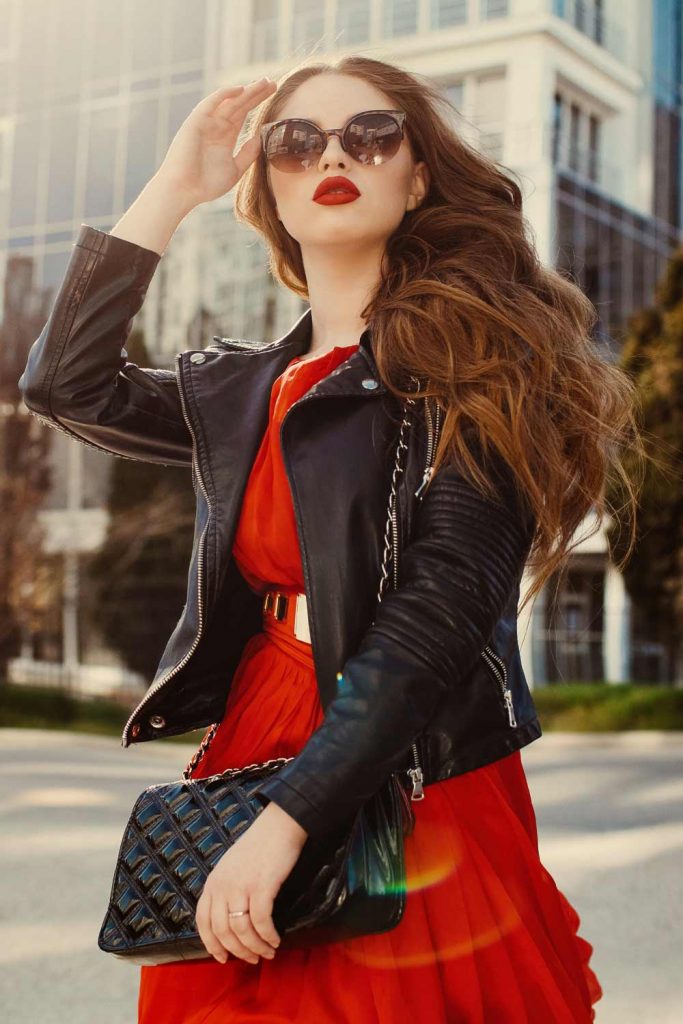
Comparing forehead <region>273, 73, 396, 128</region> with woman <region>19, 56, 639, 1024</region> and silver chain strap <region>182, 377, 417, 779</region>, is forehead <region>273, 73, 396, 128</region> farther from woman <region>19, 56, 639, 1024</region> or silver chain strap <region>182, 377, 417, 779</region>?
silver chain strap <region>182, 377, 417, 779</region>

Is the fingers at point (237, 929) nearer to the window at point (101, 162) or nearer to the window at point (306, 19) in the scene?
the window at point (306, 19)

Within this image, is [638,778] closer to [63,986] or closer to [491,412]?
[63,986]

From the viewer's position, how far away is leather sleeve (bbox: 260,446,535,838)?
1.91 meters

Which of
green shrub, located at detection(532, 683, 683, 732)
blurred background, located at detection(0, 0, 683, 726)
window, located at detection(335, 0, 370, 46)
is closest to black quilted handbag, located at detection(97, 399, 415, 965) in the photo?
blurred background, located at detection(0, 0, 683, 726)

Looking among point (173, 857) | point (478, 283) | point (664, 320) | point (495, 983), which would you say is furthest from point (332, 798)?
point (664, 320)

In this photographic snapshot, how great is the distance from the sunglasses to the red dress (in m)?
0.34

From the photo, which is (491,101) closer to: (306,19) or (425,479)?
(306,19)

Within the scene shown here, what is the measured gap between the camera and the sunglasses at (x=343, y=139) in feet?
8.06

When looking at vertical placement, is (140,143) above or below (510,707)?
above

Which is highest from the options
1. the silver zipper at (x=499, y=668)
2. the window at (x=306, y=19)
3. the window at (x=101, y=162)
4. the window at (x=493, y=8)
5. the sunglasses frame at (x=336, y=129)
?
the window at (x=306, y=19)

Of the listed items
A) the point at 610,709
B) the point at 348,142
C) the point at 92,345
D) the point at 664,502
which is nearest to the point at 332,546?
the point at 92,345

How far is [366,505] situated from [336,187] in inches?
25.6

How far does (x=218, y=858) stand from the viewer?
2023mm

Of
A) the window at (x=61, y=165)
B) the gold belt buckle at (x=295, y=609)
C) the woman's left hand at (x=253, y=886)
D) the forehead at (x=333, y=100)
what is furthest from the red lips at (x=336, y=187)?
the window at (x=61, y=165)
